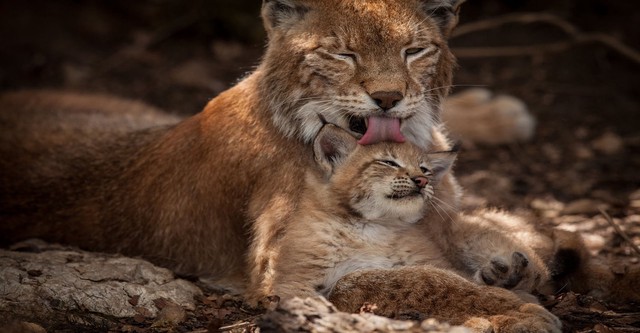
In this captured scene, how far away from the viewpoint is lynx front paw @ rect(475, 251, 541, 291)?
474 centimetres

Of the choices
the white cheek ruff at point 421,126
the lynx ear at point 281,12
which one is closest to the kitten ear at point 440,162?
the white cheek ruff at point 421,126

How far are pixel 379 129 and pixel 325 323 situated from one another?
1402 millimetres

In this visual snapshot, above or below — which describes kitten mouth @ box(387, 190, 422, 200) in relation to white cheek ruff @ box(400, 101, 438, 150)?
below

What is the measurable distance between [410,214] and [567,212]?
2.54 metres

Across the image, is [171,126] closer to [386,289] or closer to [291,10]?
[291,10]

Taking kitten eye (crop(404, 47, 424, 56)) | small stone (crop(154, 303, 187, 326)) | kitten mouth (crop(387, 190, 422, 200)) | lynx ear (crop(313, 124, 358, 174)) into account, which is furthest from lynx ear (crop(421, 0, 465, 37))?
small stone (crop(154, 303, 187, 326))

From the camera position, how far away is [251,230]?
5.08 meters

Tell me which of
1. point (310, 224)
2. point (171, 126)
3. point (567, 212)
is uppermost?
point (171, 126)

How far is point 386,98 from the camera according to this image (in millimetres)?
4578

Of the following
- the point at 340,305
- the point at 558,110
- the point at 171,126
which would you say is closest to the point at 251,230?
the point at 340,305

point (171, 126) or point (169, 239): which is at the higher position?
point (171, 126)

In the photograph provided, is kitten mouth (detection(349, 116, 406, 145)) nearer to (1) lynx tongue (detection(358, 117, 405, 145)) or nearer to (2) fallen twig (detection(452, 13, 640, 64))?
(1) lynx tongue (detection(358, 117, 405, 145))

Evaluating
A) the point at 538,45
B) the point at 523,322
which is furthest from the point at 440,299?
the point at 538,45

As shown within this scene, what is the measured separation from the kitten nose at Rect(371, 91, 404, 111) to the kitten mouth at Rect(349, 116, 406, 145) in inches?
5.6
